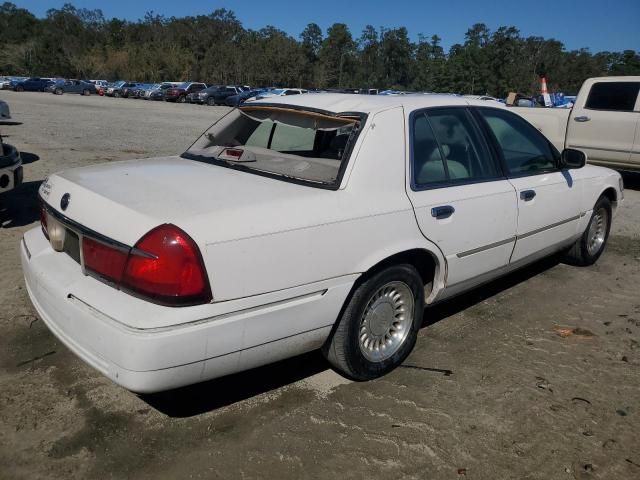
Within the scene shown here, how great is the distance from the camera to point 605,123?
370 inches

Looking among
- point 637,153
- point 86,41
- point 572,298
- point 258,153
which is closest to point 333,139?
point 258,153

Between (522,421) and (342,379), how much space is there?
996mm

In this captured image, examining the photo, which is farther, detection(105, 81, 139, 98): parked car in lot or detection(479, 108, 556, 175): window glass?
detection(105, 81, 139, 98): parked car in lot

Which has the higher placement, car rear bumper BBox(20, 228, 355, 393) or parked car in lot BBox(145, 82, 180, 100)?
car rear bumper BBox(20, 228, 355, 393)

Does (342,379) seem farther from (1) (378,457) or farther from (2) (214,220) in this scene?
(2) (214,220)

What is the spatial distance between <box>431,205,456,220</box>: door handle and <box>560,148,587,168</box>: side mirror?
1642 millimetres

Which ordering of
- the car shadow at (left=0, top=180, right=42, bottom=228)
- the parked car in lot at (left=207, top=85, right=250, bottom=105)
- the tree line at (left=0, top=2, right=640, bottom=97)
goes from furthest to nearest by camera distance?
the tree line at (left=0, top=2, right=640, bottom=97), the parked car in lot at (left=207, top=85, right=250, bottom=105), the car shadow at (left=0, top=180, right=42, bottom=228)

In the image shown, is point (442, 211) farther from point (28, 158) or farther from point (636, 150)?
point (28, 158)

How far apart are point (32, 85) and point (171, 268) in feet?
206

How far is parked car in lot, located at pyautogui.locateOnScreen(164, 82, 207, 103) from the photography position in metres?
46.5

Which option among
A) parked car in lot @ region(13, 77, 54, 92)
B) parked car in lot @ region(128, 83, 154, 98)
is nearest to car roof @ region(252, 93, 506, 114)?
parked car in lot @ region(128, 83, 154, 98)

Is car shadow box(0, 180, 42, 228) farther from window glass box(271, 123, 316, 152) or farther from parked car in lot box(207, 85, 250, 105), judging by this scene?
parked car in lot box(207, 85, 250, 105)

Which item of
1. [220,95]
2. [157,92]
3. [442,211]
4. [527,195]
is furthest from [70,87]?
[442,211]

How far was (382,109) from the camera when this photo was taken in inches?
124
